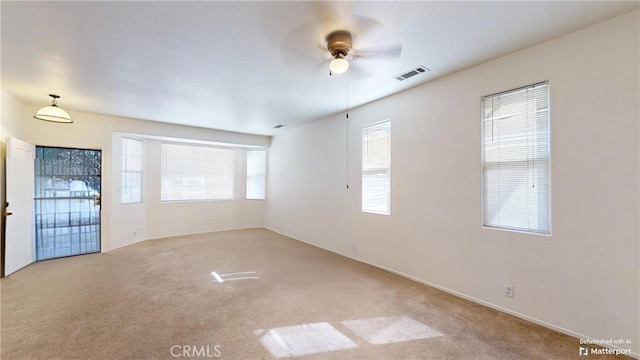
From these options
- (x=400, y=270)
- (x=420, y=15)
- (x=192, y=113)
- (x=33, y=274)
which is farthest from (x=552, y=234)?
(x=33, y=274)

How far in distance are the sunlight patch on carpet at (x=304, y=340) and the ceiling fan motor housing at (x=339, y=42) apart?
251cm

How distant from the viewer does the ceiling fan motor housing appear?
7.37ft

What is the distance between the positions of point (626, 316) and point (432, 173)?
199 cm

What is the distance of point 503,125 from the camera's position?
2768 mm

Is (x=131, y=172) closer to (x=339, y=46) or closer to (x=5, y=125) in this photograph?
(x=5, y=125)

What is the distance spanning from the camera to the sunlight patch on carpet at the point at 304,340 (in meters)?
2.07

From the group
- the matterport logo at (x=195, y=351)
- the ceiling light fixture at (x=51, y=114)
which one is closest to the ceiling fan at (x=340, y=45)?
the matterport logo at (x=195, y=351)

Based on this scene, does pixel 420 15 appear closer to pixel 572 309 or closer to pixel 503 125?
pixel 503 125

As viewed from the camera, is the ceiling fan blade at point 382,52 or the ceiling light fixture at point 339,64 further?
the ceiling fan blade at point 382,52

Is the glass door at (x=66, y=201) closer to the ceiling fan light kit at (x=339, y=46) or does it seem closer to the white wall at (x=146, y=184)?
the white wall at (x=146, y=184)

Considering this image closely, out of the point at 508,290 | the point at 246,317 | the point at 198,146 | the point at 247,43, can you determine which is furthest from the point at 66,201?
the point at 508,290

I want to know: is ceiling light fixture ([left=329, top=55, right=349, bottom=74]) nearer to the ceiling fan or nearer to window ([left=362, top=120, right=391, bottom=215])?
the ceiling fan

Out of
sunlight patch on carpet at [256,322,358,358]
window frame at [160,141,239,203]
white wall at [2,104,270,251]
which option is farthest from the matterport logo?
window frame at [160,141,239,203]

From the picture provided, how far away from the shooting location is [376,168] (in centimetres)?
420
